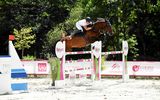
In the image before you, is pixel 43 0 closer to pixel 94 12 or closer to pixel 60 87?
pixel 94 12

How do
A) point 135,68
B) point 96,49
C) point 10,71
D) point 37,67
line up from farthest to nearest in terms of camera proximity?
→ point 37,67, point 135,68, point 96,49, point 10,71

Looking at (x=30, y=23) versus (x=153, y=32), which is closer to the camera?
(x=153, y=32)

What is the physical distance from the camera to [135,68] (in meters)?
26.4

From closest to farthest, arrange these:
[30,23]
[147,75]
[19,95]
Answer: [19,95] → [147,75] → [30,23]

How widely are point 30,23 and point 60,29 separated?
6789mm

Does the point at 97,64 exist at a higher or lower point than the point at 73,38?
lower

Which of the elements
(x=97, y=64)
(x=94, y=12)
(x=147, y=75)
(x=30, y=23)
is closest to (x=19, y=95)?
(x=97, y=64)

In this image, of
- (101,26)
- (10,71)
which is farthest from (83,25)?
(10,71)

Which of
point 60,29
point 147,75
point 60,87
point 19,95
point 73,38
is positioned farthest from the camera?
point 60,29

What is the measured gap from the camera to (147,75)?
2611 cm

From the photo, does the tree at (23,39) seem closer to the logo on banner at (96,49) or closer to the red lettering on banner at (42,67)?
the red lettering on banner at (42,67)

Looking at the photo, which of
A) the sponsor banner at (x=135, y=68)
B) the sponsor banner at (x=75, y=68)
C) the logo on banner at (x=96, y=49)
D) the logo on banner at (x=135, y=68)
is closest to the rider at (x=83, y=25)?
the logo on banner at (x=96, y=49)

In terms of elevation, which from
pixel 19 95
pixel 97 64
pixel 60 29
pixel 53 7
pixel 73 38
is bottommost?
pixel 19 95

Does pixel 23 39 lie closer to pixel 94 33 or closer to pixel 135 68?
pixel 135 68
